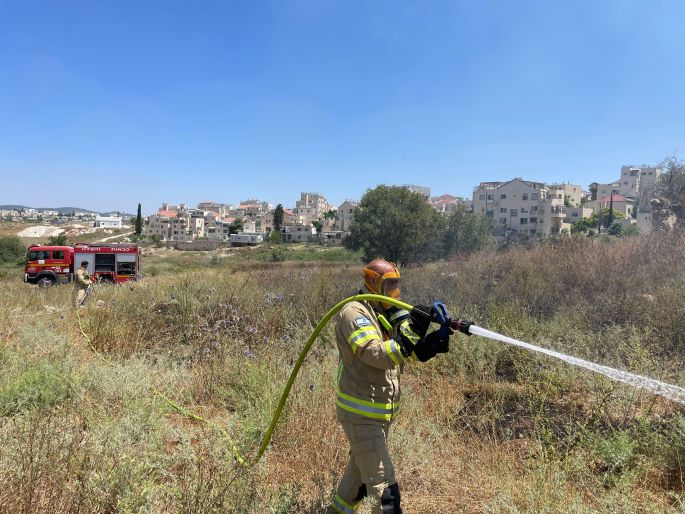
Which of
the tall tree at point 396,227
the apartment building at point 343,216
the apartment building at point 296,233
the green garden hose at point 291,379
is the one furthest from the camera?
the apartment building at point 343,216

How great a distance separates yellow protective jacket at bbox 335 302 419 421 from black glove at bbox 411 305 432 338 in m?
0.04

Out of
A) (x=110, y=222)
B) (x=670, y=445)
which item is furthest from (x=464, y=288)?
(x=110, y=222)

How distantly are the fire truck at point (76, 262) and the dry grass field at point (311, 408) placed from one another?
15.5 meters

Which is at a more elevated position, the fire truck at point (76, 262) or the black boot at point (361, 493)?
the black boot at point (361, 493)

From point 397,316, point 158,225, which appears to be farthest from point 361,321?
point 158,225

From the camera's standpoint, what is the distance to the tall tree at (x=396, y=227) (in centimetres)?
2783

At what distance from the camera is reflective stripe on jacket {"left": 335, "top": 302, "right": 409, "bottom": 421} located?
214cm

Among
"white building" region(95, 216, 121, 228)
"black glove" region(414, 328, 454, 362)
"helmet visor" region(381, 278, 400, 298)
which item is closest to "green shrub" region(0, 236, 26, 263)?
"helmet visor" region(381, 278, 400, 298)

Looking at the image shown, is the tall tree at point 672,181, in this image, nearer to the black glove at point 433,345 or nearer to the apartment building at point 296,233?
the black glove at point 433,345

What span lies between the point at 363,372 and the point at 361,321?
301 millimetres

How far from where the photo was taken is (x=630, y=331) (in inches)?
189

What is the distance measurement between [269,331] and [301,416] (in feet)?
9.36

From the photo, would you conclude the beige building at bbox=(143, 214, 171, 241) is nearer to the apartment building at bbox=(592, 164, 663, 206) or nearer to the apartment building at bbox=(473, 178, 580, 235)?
the apartment building at bbox=(473, 178, 580, 235)

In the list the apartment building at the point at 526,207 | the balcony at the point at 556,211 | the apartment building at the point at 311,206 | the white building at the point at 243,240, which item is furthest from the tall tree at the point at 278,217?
the balcony at the point at 556,211
